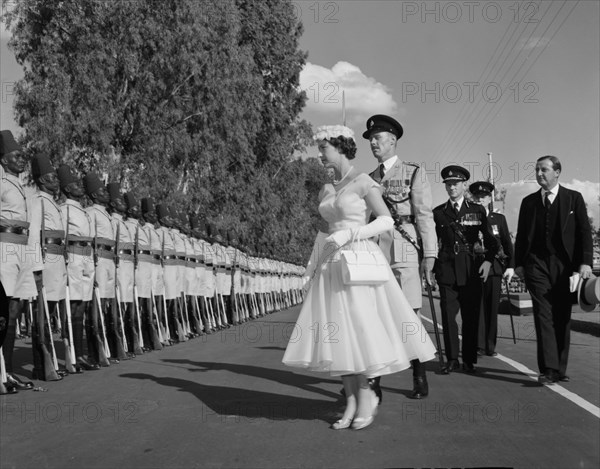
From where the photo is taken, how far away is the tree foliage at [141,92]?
850 inches

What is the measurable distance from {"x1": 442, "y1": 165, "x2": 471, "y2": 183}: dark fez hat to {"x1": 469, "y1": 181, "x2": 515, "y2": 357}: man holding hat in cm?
127

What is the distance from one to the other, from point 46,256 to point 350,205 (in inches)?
186

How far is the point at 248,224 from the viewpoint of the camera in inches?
1282

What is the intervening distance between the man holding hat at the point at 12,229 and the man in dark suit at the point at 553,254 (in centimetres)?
507

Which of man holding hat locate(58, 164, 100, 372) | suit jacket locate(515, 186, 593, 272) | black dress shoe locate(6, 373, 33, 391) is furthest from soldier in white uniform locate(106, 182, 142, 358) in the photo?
suit jacket locate(515, 186, 593, 272)

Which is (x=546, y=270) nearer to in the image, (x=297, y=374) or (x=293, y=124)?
(x=297, y=374)

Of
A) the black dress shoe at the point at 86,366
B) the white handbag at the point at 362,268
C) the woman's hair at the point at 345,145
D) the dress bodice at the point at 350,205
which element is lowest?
the black dress shoe at the point at 86,366

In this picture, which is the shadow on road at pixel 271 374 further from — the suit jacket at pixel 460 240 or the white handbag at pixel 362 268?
the suit jacket at pixel 460 240

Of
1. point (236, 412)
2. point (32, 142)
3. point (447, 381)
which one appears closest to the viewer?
point (236, 412)

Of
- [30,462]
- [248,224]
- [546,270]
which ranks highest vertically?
[248,224]

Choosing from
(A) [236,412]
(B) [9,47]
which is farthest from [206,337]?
(B) [9,47]

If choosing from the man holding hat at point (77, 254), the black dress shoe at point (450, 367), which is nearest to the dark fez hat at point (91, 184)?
the man holding hat at point (77, 254)

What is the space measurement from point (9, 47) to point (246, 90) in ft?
27.7

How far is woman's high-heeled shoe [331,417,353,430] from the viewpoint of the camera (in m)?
5.39
